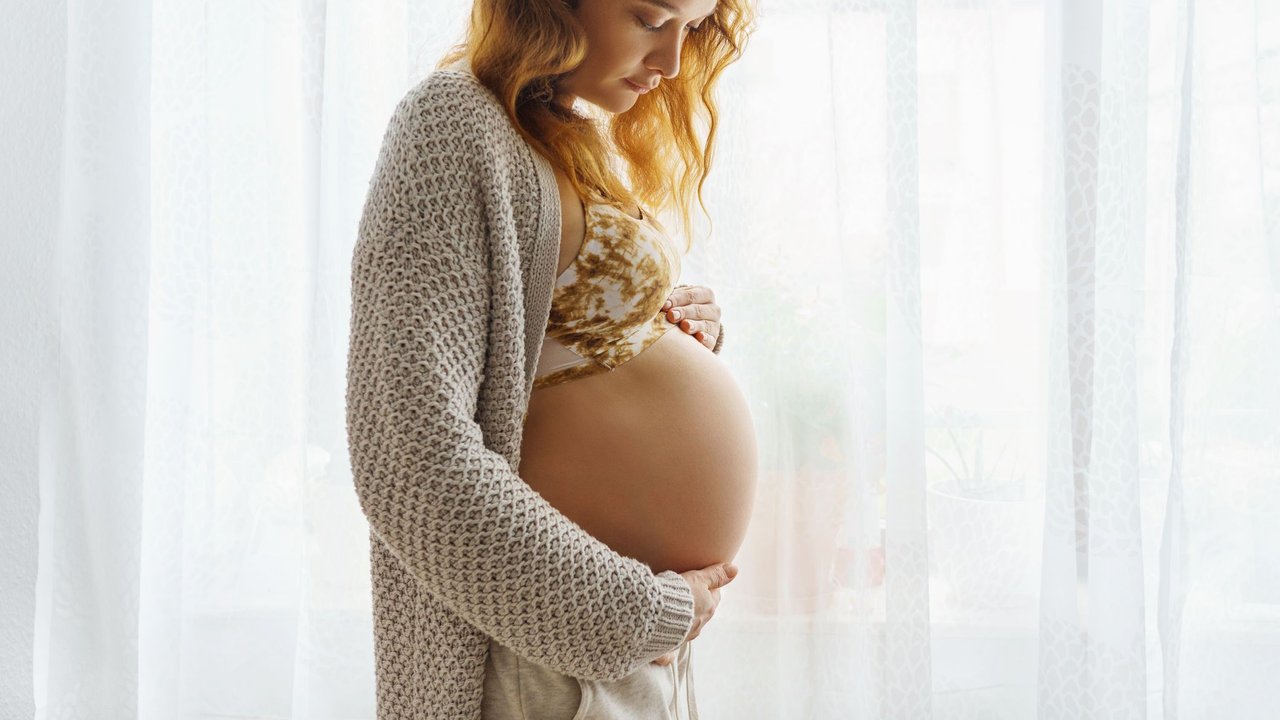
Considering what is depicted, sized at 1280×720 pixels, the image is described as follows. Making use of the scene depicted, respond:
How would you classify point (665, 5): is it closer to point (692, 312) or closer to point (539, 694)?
point (692, 312)

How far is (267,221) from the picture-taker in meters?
1.40

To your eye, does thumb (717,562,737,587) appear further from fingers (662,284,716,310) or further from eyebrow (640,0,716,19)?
eyebrow (640,0,716,19)

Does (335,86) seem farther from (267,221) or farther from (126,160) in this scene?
(126,160)

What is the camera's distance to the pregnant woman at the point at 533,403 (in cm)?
69

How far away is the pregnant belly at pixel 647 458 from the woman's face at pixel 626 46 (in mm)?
242

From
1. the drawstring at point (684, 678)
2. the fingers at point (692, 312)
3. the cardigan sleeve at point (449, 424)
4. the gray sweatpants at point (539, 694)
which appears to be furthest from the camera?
the fingers at point (692, 312)

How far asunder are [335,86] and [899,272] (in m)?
0.84

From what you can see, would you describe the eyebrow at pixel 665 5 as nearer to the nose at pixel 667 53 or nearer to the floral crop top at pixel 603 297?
the nose at pixel 667 53

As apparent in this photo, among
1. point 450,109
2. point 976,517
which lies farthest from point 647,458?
point 976,517

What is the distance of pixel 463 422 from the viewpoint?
70 centimetres

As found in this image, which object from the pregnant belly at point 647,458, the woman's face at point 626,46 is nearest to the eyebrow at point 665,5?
the woman's face at point 626,46

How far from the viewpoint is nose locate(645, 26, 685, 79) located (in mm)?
843

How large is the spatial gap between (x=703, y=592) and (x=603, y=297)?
283mm

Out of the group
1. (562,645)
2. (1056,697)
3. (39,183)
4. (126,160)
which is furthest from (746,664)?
(39,183)
